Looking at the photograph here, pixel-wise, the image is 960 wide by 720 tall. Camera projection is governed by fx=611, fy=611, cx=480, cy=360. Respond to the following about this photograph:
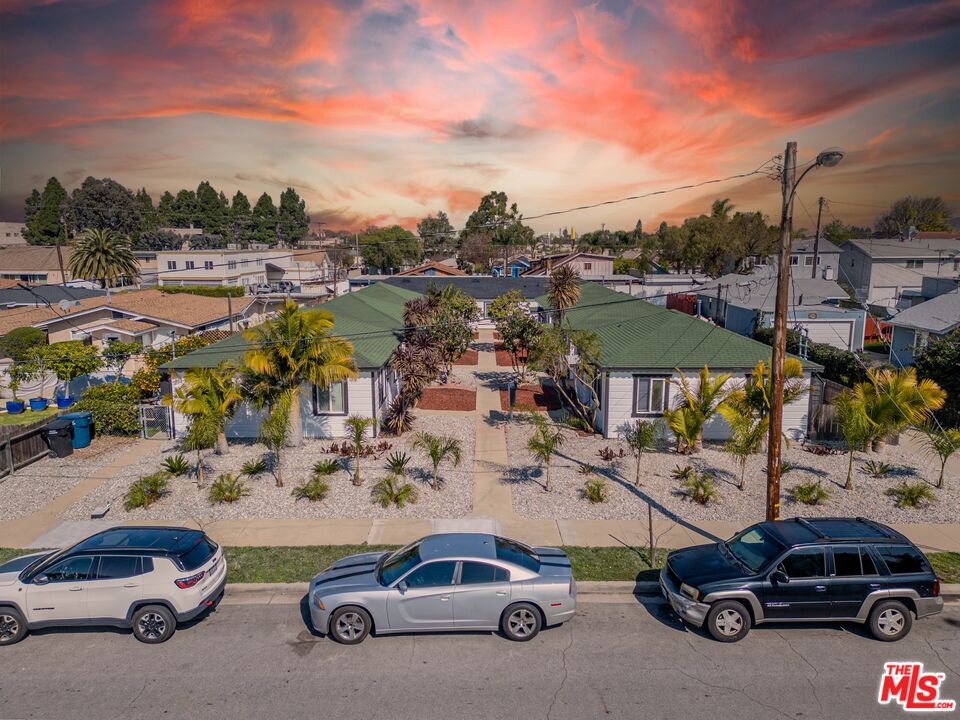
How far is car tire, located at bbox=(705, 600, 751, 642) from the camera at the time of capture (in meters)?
9.98

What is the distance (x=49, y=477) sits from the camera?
17859 mm

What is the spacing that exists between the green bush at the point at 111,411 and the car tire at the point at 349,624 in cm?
1506

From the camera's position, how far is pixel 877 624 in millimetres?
10016

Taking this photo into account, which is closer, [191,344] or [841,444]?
[841,444]

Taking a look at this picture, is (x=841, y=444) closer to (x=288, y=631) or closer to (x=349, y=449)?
(x=349, y=449)

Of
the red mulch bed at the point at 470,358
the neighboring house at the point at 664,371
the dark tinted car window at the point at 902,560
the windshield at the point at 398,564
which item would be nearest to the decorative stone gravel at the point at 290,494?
the windshield at the point at 398,564

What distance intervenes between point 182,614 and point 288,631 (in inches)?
68.5

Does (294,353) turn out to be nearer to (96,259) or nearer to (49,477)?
(49,477)

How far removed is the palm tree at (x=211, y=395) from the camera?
17.5 m

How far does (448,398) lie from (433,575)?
16.9 metres

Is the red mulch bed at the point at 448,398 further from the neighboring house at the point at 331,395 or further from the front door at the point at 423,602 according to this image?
the front door at the point at 423,602

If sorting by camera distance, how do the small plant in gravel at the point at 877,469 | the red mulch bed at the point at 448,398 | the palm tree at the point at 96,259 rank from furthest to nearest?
the palm tree at the point at 96,259 → the red mulch bed at the point at 448,398 → the small plant in gravel at the point at 877,469

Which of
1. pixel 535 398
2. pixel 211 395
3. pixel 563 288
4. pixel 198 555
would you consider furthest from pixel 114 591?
pixel 563 288

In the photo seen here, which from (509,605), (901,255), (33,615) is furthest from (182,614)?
(901,255)
